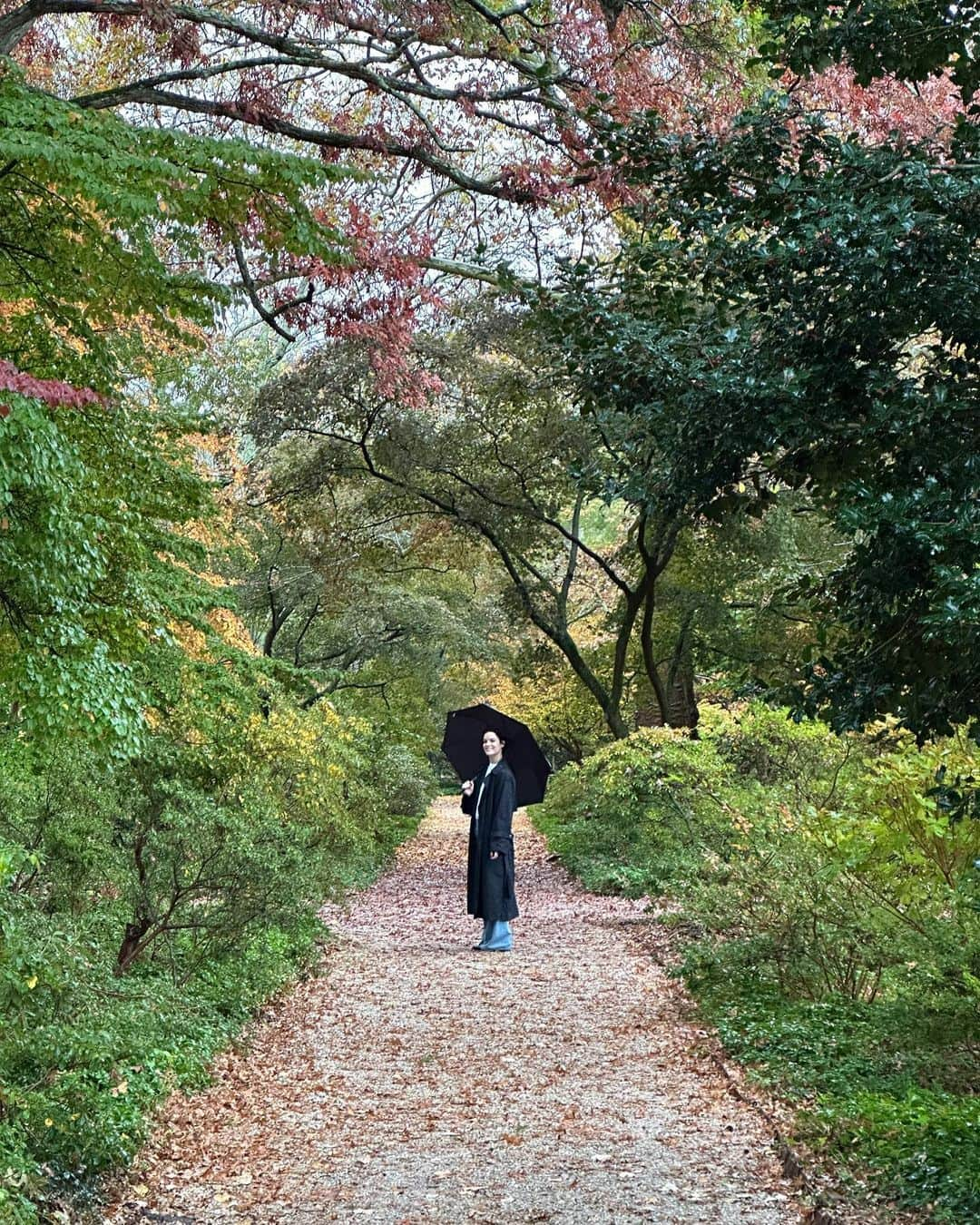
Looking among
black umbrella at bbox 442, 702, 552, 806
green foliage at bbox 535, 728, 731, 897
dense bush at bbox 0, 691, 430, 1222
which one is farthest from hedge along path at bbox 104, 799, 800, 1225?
green foliage at bbox 535, 728, 731, 897

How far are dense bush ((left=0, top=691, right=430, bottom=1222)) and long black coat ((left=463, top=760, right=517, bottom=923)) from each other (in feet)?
4.71

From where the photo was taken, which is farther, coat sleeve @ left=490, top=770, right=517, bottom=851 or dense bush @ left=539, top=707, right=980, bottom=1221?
coat sleeve @ left=490, top=770, right=517, bottom=851

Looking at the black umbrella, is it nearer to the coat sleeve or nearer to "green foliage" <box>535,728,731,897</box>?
the coat sleeve

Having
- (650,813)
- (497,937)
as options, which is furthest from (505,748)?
(650,813)

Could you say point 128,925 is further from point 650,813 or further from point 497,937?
point 650,813

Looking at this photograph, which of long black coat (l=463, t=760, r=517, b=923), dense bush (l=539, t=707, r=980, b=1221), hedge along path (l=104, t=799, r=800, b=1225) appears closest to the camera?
hedge along path (l=104, t=799, r=800, b=1225)

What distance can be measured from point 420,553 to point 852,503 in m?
16.1

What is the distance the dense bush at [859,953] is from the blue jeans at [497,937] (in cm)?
154

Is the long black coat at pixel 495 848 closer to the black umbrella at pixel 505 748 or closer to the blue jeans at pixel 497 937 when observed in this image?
the blue jeans at pixel 497 937

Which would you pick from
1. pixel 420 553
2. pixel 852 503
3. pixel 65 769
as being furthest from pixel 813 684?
pixel 420 553

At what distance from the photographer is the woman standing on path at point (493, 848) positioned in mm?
10094

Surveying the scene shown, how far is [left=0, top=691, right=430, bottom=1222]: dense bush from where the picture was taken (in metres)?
4.03

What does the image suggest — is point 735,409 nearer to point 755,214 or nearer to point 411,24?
point 755,214

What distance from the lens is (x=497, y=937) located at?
33.6ft
